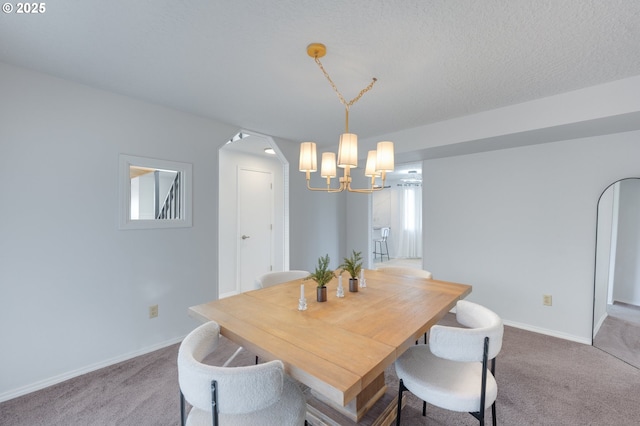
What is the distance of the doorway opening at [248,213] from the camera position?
168 inches

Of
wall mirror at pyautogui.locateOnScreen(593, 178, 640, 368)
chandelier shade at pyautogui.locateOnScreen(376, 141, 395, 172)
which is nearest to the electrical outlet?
chandelier shade at pyautogui.locateOnScreen(376, 141, 395, 172)

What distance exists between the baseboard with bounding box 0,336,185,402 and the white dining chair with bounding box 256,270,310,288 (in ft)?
4.06

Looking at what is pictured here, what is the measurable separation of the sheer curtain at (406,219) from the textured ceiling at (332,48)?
5.34 m

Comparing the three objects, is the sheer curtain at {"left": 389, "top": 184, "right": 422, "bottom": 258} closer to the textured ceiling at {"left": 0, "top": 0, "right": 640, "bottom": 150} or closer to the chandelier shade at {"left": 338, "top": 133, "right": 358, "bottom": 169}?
the textured ceiling at {"left": 0, "top": 0, "right": 640, "bottom": 150}

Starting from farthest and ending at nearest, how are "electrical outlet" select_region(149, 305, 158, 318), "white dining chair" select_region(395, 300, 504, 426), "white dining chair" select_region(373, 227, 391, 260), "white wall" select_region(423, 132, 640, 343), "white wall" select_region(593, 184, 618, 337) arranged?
"white dining chair" select_region(373, 227, 391, 260) < "white wall" select_region(423, 132, 640, 343) < "white wall" select_region(593, 184, 618, 337) < "electrical outlet" select_region(149, 305, 158, 318) < "white dining chair" select_region(395, 300, 504, 426)

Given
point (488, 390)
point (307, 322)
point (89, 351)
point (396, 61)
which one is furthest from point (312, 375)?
point (89, 351)

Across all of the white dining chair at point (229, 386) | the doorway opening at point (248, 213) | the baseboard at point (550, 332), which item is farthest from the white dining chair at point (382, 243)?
the white dining chair at point (229, 386)

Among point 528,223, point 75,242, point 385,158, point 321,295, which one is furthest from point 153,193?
point 528,223

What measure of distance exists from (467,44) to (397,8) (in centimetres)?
58

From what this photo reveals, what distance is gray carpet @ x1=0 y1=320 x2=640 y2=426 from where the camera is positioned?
1772 mm

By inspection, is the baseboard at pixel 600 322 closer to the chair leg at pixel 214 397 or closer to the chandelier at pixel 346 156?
the chandelier at pixel 346 156

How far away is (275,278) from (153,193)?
4.63ft

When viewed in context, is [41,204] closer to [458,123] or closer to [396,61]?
[396,61]

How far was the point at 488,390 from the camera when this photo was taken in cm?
136
